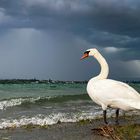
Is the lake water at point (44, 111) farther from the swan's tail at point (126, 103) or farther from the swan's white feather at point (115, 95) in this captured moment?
the swan's tail at point (126, 103)

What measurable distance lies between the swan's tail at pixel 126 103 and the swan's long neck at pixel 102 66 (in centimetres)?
118

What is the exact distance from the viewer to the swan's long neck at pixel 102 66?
12.8 meters

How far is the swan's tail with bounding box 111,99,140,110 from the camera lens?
11.5 meters

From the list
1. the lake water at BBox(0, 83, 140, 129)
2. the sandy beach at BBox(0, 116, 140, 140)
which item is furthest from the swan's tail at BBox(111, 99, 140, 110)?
the lake water at BBox(0, 83, 140, 129)

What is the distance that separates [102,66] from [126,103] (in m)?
1.94

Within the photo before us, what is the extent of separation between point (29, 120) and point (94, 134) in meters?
6.08

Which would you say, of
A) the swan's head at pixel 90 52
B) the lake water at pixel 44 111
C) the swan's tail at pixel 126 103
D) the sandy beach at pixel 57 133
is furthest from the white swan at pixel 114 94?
the lake water at pixel 44 111

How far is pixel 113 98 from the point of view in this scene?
11750mm

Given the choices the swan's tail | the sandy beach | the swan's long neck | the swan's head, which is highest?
the swan's head

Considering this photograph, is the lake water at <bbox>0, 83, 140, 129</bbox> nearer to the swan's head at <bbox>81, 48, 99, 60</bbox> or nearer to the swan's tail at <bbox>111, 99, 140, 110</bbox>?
the swan's head at <bbox>81, 48, 99, 60</bbox>

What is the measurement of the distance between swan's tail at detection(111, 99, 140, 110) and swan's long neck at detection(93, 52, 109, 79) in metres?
1.18

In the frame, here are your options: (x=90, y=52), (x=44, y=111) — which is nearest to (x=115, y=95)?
(x=90, y=52)

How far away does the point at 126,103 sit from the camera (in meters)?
11.6

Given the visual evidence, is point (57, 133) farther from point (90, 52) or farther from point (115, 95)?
point (90, 52)
